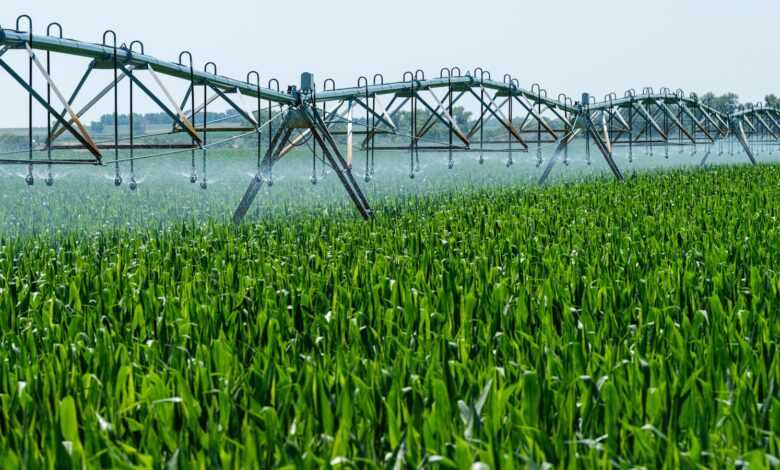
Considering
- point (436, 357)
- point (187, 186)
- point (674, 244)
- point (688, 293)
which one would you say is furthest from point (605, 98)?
point (436, 357)

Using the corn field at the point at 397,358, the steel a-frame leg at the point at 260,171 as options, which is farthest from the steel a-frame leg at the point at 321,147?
the corn field at the point at 397,358

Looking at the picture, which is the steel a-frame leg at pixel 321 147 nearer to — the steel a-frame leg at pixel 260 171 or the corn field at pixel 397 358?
the steel a-frame leg at pixel 260 171

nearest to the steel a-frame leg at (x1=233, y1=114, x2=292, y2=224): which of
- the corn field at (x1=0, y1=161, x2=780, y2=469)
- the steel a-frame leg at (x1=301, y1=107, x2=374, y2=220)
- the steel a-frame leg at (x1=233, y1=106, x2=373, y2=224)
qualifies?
the steel a-frame leg at (x1=233, y1=106, x2=373, y2=224)

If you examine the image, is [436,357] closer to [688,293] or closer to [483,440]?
[483,440]

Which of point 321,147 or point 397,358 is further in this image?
point 321,147

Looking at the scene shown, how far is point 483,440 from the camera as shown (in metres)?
2.95

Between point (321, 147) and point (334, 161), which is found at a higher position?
point (321, 147)

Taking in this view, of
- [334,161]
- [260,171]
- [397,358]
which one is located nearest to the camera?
[397,358]

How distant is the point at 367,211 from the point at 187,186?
16.6 metres

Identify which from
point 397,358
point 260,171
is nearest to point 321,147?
point 260,171

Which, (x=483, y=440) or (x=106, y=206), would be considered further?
(x=106, y=206)

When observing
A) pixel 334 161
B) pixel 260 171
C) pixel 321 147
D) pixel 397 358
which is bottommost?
pixel 397 358

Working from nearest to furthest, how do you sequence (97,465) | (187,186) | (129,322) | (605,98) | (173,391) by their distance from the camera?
(97,465) → (173,391) → (129,322) → (605,98) → (187,186)

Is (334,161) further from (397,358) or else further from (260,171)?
(397,358)
